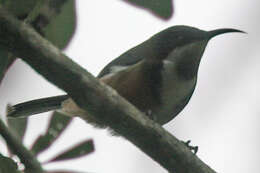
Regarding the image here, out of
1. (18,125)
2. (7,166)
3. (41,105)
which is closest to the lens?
(7,166)

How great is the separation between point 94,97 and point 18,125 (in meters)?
0.41

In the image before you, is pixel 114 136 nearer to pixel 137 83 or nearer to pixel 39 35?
pixel 137 83

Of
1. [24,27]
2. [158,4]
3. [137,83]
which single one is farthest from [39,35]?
[137,83]

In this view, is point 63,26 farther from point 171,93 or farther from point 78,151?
point 171,93

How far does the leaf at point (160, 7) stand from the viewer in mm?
1757

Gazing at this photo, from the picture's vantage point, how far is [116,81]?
10.2ft

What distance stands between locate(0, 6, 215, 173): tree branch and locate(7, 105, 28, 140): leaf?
30 centimetres

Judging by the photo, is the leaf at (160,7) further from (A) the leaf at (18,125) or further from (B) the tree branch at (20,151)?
(A) the leaf at (18,125)

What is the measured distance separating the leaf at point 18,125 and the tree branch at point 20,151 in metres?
0.34

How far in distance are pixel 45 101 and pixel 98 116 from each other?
58.9 inches

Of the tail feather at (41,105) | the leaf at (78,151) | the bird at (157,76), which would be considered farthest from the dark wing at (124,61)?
the leaf at (78,151)

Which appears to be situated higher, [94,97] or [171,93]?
[94,97]

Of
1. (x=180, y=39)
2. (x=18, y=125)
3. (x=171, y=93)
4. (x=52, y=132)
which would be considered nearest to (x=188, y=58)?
(x=180, y=39)

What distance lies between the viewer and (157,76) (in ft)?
9.93
